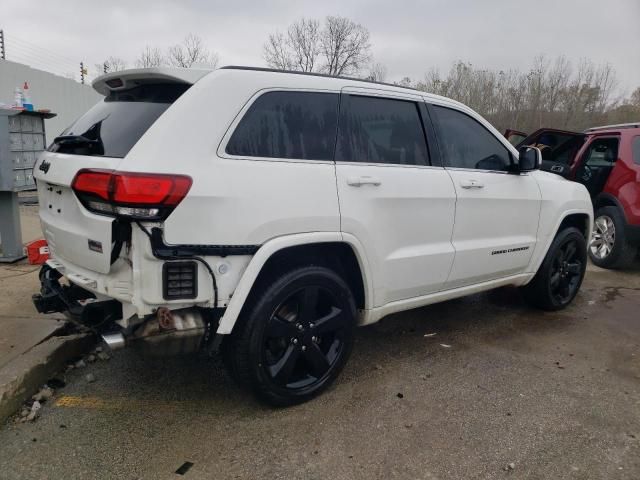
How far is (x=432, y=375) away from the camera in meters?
3.49

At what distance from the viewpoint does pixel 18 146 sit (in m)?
5.39

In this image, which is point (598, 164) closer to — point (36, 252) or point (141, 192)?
point (141, 192)

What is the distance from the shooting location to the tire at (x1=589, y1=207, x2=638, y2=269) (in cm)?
644

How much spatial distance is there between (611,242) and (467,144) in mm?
3962

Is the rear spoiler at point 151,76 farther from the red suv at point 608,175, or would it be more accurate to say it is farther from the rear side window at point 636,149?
the rear side window at point 636,149

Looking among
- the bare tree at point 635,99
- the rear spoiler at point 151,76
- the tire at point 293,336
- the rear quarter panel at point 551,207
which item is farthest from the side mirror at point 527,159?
the bare tree at point 635,99

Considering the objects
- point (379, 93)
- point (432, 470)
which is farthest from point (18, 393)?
point (379, 93)

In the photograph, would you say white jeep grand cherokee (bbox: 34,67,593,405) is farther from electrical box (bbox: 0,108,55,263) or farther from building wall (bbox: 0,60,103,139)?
building wall (bbox: 0,60,103,139)

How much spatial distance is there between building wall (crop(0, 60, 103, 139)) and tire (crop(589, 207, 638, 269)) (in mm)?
11616

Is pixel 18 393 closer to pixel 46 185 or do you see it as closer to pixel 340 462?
pixel 46 185

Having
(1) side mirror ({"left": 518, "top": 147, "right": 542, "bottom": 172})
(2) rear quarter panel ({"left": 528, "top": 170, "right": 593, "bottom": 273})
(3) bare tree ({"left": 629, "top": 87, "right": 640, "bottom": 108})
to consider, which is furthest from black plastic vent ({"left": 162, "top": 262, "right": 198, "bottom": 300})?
(3) bare tree ({"left": 629, "top": 87, "right": 640, "bottom": 108})

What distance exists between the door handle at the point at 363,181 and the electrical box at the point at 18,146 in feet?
13.1

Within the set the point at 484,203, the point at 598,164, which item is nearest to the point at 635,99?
the point at 598,164

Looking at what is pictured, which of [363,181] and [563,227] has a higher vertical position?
[363,181]
